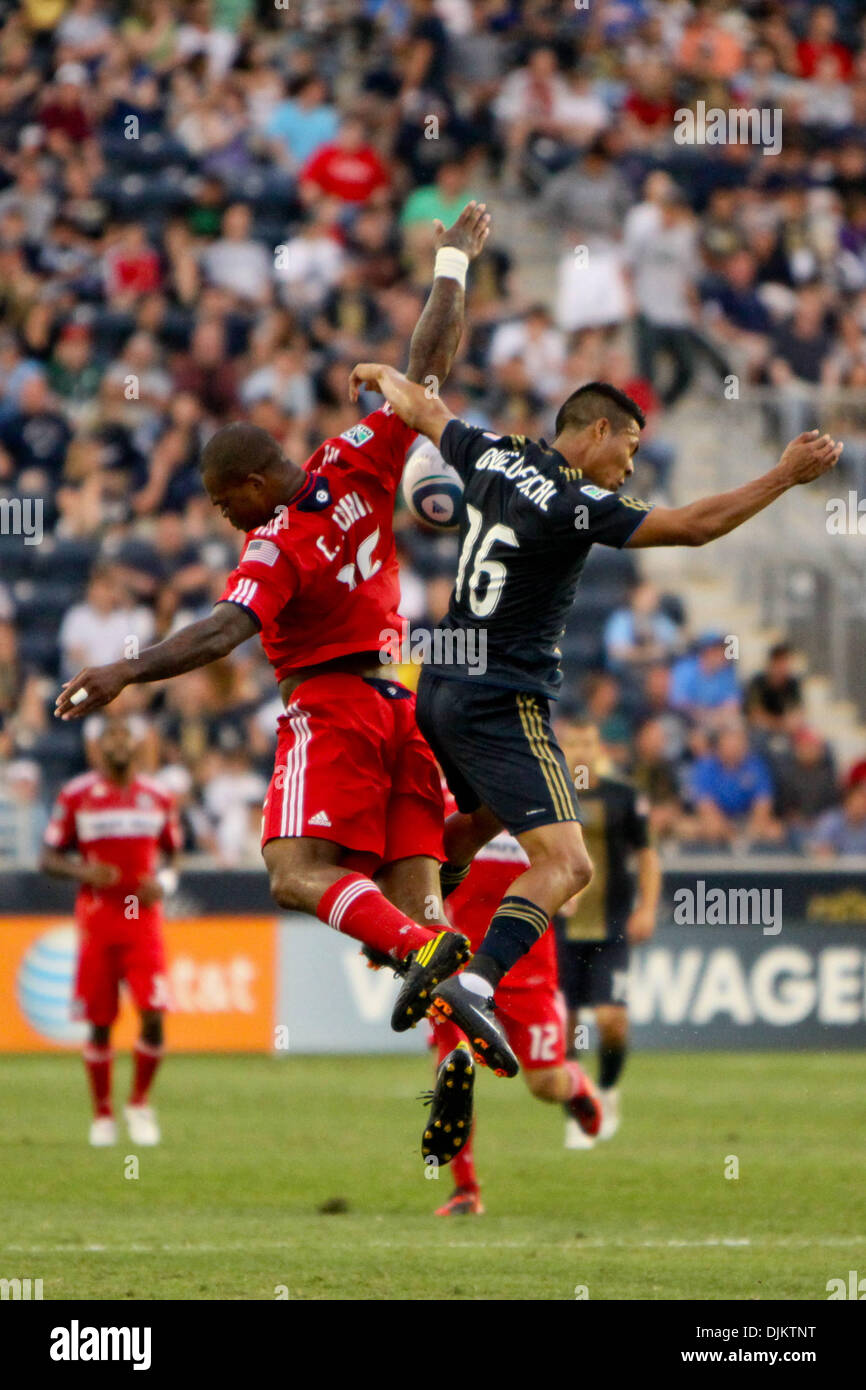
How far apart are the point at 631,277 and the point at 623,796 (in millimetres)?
7989

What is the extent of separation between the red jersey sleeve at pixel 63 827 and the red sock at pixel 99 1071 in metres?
1.27

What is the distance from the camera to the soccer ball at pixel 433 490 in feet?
28.0

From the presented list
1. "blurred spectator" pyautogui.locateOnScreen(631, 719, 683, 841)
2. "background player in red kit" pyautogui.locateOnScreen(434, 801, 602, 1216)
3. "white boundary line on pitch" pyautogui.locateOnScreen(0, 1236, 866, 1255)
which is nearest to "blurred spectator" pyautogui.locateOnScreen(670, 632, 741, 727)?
"blurred spectator" pyautogui.locateOnScreen(631, 719, 683, 841)

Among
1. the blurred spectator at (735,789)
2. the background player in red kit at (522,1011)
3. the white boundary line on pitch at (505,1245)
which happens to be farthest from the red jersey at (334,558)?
the blurred spectator at (735,789)

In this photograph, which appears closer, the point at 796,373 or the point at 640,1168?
the point at 640,1168

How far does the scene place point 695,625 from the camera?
1945 cm

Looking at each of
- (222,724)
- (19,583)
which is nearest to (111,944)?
(222,724)

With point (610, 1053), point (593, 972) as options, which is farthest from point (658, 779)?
point (610, 1053)

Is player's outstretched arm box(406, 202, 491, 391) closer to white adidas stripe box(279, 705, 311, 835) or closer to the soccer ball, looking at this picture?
the soccer ball

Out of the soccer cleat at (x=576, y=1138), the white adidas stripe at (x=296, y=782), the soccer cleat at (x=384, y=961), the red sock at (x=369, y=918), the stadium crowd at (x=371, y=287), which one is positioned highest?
the stadium crowd at (x=371, y=287)

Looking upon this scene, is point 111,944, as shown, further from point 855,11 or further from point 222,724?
point 855,11

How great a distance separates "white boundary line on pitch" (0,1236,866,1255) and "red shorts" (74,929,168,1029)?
3.76 meters

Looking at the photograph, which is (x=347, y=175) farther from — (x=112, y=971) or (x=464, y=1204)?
Answer: (x=464, y=1204)

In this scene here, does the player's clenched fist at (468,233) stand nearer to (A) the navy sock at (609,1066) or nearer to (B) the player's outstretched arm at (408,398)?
(B) the player's outstretched arm at (408,398)
